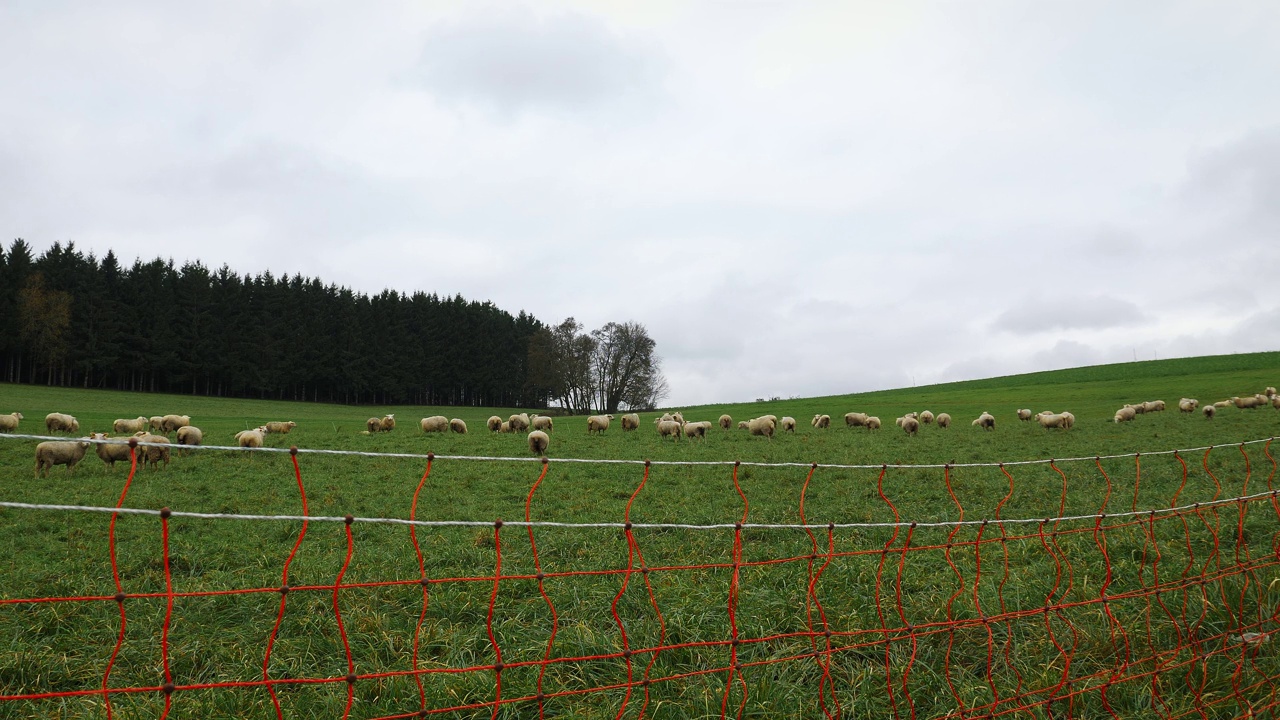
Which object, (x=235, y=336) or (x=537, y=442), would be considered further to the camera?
(x=235, y=336)

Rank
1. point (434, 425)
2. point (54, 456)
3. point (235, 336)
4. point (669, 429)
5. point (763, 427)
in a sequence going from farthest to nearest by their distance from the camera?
point (235, 336) → point (434, 425) → point (763, 427) → point (669, 429) → point (54, 456)

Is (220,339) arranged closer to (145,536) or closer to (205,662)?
(145,536)

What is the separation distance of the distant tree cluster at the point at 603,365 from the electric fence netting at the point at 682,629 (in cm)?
6254

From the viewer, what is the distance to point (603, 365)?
7112cm

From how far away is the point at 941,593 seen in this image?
5.68m

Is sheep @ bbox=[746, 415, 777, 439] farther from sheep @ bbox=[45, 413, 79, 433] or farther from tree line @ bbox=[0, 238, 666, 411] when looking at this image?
tree line @ bbox=[0, 238, 666, 411]

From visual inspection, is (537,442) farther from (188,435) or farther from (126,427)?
(126,427)

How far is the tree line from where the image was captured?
203 feet

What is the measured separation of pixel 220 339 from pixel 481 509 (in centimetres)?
7131

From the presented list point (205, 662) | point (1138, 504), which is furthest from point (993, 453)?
point (205, 662)

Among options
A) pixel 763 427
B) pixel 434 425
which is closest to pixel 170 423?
pixel 434 425

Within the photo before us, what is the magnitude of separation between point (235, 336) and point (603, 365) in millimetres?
38662

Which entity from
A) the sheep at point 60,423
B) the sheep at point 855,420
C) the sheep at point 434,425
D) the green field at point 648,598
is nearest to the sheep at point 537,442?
the green field at point 648,598

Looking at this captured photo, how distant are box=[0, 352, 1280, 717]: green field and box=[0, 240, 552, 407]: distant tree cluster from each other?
60.5m
